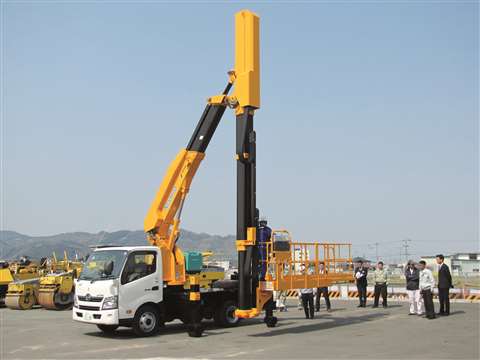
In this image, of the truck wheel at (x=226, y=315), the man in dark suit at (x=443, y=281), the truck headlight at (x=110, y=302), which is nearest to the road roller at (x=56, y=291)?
the truck wheel at (x=226, y=315)

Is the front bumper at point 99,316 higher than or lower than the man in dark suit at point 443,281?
lower

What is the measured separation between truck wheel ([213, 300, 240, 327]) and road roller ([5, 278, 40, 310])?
12.3m

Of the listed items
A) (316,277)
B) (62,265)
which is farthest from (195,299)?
(62,265)

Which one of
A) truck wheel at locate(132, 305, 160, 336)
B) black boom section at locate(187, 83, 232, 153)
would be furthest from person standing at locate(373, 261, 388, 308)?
truck wheel at locate(132, 305, 160, 336)

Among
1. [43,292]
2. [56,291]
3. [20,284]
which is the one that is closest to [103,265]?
[56,291]

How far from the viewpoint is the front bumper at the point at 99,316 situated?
14367mm

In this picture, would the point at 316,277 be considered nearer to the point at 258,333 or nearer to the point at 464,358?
the point at 258,333

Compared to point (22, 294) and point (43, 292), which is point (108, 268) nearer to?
point (43, 292)

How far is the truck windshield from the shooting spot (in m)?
14.8

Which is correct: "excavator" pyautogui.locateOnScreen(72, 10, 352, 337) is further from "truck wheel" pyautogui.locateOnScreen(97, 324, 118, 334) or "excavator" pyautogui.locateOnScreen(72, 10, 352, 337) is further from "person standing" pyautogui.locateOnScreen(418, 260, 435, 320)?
"person standing" pyautogui.locateOnScreen(418, 260, 435, 320)

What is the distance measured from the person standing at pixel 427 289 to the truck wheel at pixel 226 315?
6026 millimetres

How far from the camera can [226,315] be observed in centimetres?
1691

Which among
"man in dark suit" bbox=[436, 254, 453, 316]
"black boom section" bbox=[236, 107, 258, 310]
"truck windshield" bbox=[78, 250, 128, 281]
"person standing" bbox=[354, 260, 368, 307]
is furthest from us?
"person standing" bbox=[354, 260, 368, 307]

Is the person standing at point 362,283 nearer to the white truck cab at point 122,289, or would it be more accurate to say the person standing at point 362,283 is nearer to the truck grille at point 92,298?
the white truck cab at point 122,289
